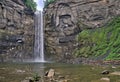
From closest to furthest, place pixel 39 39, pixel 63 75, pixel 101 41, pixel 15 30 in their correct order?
pixel 63 75
pixel 101 41
pixel 15 30
pixel 39 39

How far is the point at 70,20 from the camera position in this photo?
8850 centimetres

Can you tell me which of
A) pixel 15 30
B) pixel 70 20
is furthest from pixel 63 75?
pixel 70 20

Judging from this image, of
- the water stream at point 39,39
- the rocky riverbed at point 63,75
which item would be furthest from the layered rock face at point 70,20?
the rocky riverbed at point 63,75

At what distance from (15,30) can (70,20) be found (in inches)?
807

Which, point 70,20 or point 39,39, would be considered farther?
point 39,39

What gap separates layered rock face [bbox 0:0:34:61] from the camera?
83.4 m

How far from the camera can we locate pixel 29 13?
92250mm

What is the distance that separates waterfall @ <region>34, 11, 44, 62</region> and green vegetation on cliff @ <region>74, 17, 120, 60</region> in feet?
48.1

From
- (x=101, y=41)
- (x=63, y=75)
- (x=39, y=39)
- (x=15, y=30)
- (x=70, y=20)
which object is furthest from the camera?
(x=39, y=39)

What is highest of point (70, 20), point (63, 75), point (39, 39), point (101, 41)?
point (70, 20)

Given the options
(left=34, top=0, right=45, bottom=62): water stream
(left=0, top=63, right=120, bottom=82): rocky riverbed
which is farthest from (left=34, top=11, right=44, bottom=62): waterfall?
(left=0, top=63, right=120, bottom=82): rocky riverbed

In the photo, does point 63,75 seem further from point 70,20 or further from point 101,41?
point 70,20

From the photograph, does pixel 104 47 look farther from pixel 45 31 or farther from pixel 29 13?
pixel 29 13

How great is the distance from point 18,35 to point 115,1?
36660 millimetres
